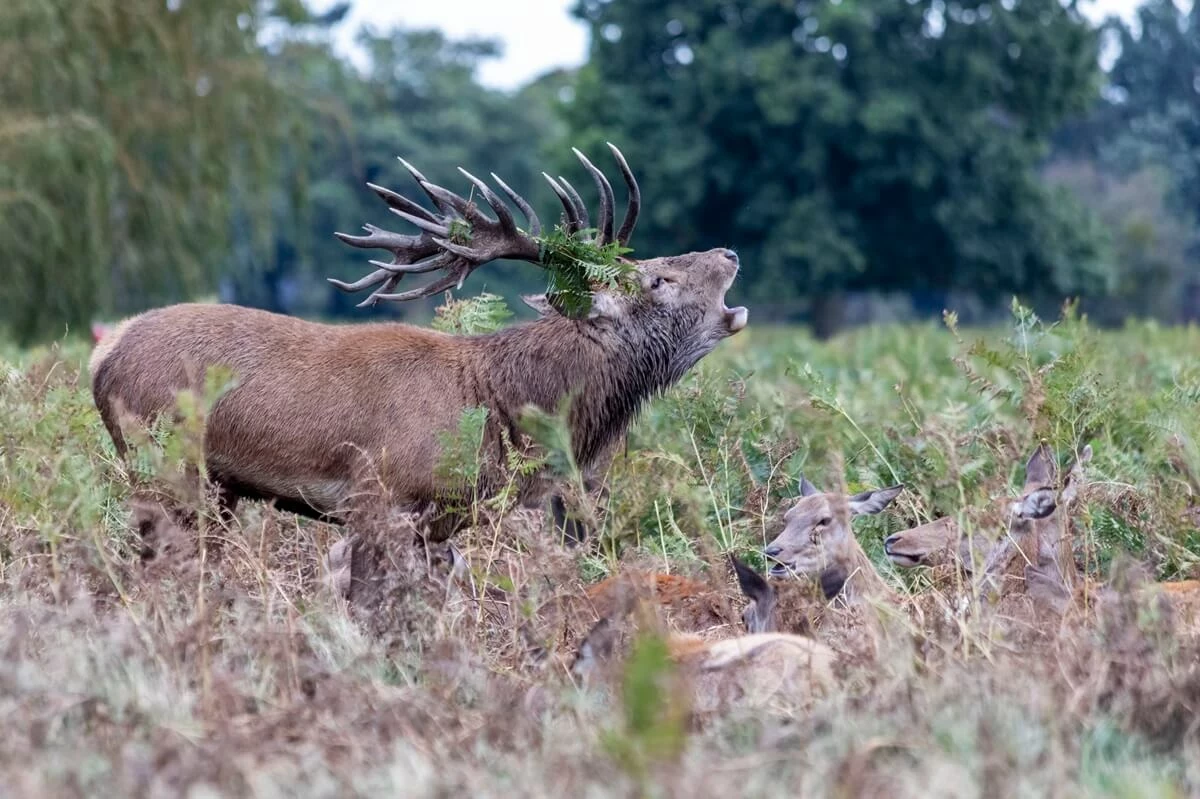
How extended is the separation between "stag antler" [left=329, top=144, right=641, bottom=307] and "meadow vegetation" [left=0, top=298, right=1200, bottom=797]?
95 cm

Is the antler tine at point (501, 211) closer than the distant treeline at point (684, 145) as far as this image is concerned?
Yes

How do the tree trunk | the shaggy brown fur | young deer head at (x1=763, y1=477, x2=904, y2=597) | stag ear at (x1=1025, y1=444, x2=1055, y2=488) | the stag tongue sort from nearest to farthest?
1. young deer head at (x1=763, y1=477, x2=904, y2=597)
2. stag ear at (x1=1025, y1=444, x2=1055, y2=488)
3. the shaggy brown fur
4. the stag tongue
5. the tree trunk

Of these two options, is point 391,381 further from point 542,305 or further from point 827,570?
point 827,570

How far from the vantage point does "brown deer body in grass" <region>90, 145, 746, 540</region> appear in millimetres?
6125

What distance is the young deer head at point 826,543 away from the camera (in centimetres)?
560

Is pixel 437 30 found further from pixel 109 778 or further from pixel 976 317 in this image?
pixel 109 778

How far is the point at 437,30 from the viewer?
6612 cm

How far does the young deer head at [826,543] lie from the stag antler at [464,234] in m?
1.46

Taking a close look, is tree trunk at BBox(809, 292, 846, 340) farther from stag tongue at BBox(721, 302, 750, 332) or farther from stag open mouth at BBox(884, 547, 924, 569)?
stag open mouth at BBox(884, 547, 924, 569)

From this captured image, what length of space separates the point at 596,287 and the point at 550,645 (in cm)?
212

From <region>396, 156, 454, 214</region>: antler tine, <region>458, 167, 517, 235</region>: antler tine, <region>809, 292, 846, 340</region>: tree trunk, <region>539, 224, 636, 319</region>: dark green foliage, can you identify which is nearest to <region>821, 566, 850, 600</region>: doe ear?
<region>539, 224, 636, 319</region>: dark green foliage

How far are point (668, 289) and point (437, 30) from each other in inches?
2430

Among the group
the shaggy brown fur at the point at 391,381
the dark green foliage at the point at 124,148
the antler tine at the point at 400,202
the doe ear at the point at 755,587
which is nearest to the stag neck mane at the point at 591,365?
the shaggy brown fur at the point at 391,381

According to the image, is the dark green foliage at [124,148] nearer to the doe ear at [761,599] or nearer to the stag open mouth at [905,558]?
the stag open mouth at [905,558]
